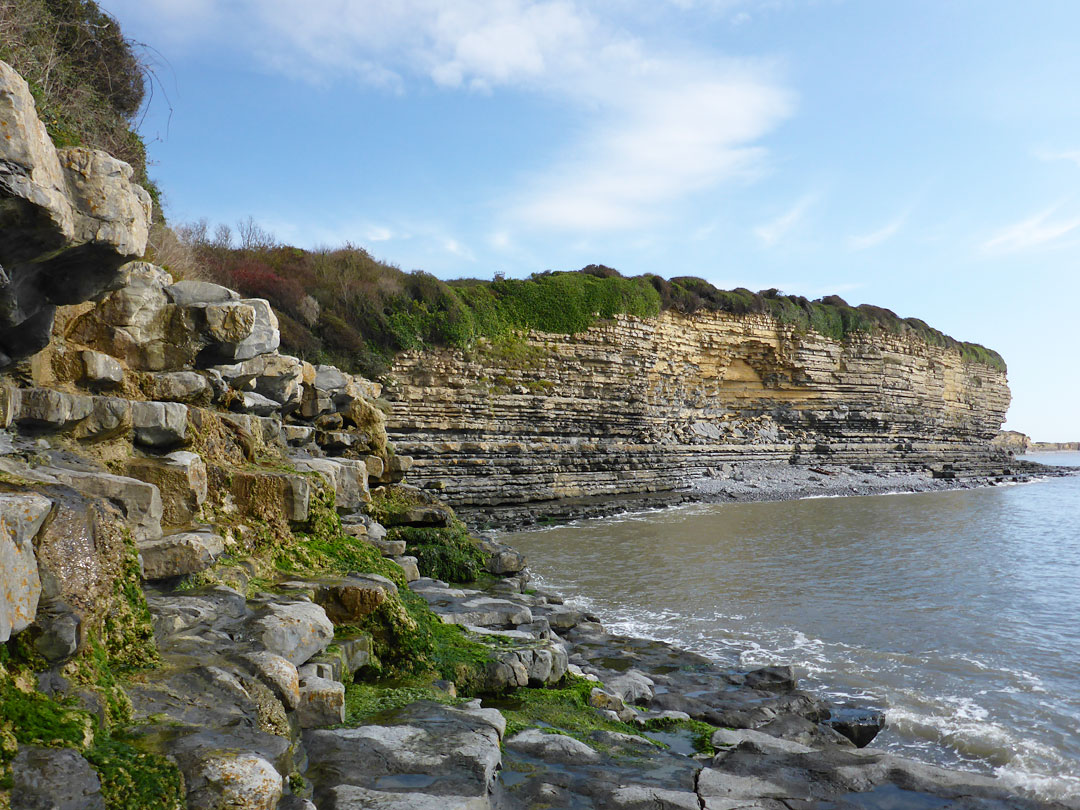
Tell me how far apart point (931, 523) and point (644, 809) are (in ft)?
69.0

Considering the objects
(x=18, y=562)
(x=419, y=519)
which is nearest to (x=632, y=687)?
(x=419, y=519)

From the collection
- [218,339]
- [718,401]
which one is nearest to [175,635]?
[218,339]

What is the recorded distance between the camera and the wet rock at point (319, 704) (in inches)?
133

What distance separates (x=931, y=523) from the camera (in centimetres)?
2092

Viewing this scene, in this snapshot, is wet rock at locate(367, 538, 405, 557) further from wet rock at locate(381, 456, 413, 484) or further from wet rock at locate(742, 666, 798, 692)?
wet rock at locate(742, 666, 798, 692)

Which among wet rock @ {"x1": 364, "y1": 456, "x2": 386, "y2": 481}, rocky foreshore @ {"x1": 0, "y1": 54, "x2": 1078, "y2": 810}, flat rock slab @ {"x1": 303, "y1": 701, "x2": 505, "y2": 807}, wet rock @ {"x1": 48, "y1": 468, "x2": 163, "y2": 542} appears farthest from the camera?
wet rock @ {"x1": 364, "y1": 456, "x2": 386, "y2": 481}

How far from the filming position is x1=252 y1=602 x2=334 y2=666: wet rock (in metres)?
3.65

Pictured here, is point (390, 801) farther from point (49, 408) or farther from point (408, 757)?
point (49, 408)

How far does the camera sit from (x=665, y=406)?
33094 mm

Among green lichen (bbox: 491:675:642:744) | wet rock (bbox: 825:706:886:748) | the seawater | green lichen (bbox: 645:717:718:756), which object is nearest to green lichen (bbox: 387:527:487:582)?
the seawater

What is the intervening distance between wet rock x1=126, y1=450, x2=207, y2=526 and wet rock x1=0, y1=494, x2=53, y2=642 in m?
2.05

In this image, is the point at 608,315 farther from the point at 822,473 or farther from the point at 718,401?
the point at 822,473

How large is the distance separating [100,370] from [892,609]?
1025 centimetres

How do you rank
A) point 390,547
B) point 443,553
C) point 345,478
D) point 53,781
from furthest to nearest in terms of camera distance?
point 443,553 < point 390,547 < point 345,478 < point 53,781
